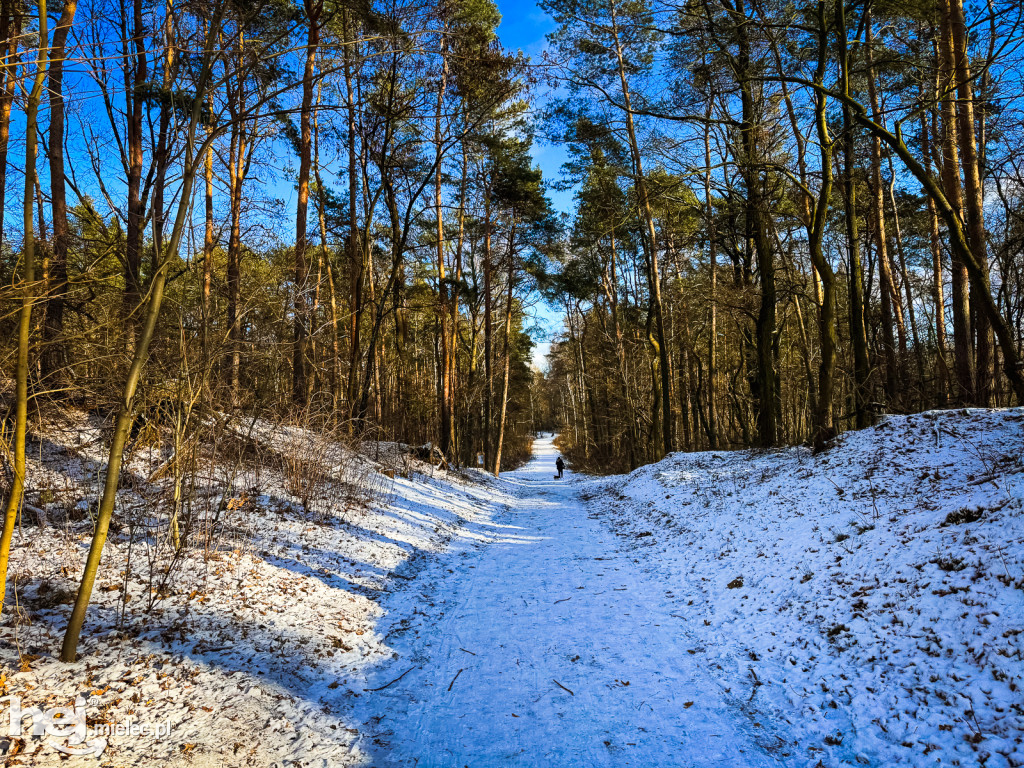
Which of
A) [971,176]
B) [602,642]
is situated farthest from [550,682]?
[971,176]

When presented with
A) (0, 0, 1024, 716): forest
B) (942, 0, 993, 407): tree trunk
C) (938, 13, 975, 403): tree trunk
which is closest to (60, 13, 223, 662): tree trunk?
(0, 0, 1024, 716): forest

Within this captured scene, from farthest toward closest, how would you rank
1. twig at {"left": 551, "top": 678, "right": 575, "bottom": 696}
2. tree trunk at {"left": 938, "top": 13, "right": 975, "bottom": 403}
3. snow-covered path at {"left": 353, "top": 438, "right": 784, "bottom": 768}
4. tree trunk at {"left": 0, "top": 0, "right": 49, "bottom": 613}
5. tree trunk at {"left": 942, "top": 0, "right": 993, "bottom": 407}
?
tree trunk at {"left": 938, "top": 13, "right": 975, "bottom": 403}, tree trunk at {"left": 942, "top": 0, "right": 993, "bottom": 407}, twig at {"left": 551, "top": 678, "right": 575, "bottom": 696}, snow-covered path at {"left": 353, "top": 438, "right": 784, "bottom": 768}, tree trunk at {"left": 0, "top": 0, "right": 49, "bottom": 613}

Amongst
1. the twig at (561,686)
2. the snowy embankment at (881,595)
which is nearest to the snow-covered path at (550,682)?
the twig at (561,686)

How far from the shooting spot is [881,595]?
389cm

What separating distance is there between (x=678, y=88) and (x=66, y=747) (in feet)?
45.8

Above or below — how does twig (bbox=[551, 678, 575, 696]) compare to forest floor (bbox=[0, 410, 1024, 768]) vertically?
below

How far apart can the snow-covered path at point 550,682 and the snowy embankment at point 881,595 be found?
36 centimetres

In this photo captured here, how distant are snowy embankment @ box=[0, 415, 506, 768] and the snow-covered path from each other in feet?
1.29

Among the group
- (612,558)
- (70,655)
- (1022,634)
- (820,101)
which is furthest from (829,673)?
(820,101)

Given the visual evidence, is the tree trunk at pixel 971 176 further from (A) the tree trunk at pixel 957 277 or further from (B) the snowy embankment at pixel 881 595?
(B) the snowy embankment at pixel 881 595

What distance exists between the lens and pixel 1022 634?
2.89 m

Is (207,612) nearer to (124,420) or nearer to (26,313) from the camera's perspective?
(124,420)

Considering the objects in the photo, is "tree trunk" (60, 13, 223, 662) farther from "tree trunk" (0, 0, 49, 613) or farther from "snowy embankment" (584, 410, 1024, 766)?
"snowy embankment" (584, 410, 1024, 766)

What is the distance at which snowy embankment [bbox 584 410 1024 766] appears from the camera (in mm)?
2828
